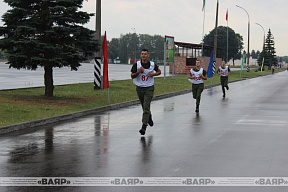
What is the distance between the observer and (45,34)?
18078 mm

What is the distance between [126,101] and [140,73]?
27.5 ft

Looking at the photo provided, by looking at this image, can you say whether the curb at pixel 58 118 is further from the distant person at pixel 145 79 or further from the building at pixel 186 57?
the building at pixel 186 57

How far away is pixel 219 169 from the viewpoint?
735 centimetres

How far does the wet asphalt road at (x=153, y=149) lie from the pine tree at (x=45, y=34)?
414 cm

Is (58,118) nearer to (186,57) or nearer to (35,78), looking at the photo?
(35,78)

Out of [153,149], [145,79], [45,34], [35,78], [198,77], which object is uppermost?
[45,34]

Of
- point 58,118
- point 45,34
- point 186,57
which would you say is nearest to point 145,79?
point 58,118

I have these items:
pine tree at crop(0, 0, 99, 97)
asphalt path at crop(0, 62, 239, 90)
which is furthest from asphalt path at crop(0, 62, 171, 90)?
pine tree at crop(0, 0, 99, 97)

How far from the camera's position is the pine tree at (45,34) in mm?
17609

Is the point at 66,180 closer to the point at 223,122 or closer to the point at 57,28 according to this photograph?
the point at 223,122

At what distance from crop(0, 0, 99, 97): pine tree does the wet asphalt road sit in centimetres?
414

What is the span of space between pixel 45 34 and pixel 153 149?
10.2 m

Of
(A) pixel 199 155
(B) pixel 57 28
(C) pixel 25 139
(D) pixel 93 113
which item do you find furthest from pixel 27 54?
(A) pixel 199 155

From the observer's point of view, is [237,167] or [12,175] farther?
[237,167]
